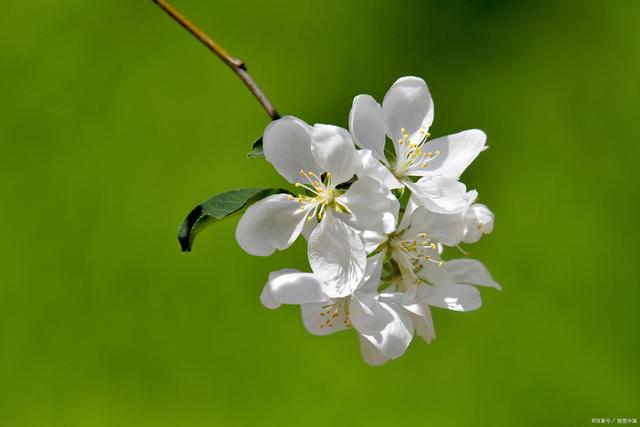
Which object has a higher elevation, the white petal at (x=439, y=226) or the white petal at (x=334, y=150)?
the white petal at (x=334, y=150)

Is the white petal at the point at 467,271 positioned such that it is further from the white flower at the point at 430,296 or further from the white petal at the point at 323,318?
the white petal at the point at 323,318

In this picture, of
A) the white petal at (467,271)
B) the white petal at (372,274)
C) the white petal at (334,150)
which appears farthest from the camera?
the white petal at (467,271)

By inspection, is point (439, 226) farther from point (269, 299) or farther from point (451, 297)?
point (269, 299)

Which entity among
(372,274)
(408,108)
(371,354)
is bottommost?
(371,354)

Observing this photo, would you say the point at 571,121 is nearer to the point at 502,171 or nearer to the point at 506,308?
the point at 502,171

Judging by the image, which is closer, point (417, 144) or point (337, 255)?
point (337, 255)

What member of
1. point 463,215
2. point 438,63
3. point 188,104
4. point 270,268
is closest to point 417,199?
point 463,215

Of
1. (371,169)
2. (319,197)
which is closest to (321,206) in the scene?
(319,197)

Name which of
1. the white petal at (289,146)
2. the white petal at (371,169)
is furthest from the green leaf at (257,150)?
the white petal at (371,169)
